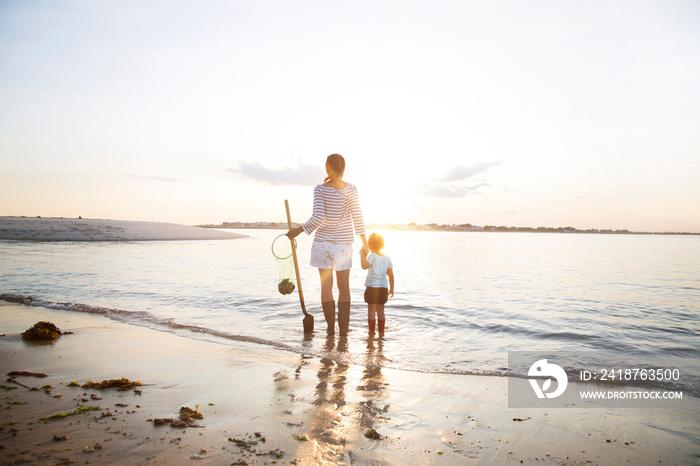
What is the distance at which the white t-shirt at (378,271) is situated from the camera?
22.4ft

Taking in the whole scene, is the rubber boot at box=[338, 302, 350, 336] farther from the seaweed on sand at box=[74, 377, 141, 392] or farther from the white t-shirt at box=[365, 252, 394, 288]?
the seaweed on sand at box=[74, 377, 141, 392]

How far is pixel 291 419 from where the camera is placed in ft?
10.6

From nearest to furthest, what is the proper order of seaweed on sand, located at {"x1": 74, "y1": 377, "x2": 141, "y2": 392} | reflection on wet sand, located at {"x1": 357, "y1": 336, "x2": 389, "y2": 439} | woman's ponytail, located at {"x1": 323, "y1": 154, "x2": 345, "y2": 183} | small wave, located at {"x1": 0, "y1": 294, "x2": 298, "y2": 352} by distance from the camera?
reflection on wet sand, located at {"x1": 357, "y1": 336, "x2": 389, "y2": 439}, seaweed on sand, located at {"x1": 74, "y1": 377, "x2": 141, "y2": 392}, woman's ponytail, located at {"x1": 323, "y1": 154, "x2": 345, "y2": 183}, small wave, located at {"x1": 0, "y1": 294, "x2": 298, "y2": 352}

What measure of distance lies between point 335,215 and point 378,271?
1.39m

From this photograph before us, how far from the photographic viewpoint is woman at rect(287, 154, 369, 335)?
6121 mm

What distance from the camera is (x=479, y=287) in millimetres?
13797

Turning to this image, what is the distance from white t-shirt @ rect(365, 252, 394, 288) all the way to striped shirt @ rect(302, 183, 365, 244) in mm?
694

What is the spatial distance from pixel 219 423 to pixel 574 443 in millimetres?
2849

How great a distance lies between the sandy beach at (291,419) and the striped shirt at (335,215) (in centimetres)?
204

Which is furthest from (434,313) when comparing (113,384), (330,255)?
(113,384)

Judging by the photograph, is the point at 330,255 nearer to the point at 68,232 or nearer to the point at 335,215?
the point at 335,215

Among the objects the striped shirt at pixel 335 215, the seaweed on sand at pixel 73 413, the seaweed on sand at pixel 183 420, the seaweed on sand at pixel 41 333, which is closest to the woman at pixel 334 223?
the striped shirt at pixel 335 215

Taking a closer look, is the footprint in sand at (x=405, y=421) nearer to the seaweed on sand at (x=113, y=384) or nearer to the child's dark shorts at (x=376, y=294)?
the seaweed on sand at (x=113, y=384)

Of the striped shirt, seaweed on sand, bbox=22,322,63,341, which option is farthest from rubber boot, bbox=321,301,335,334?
seaweed on sand, bbox=22,322,63,341
